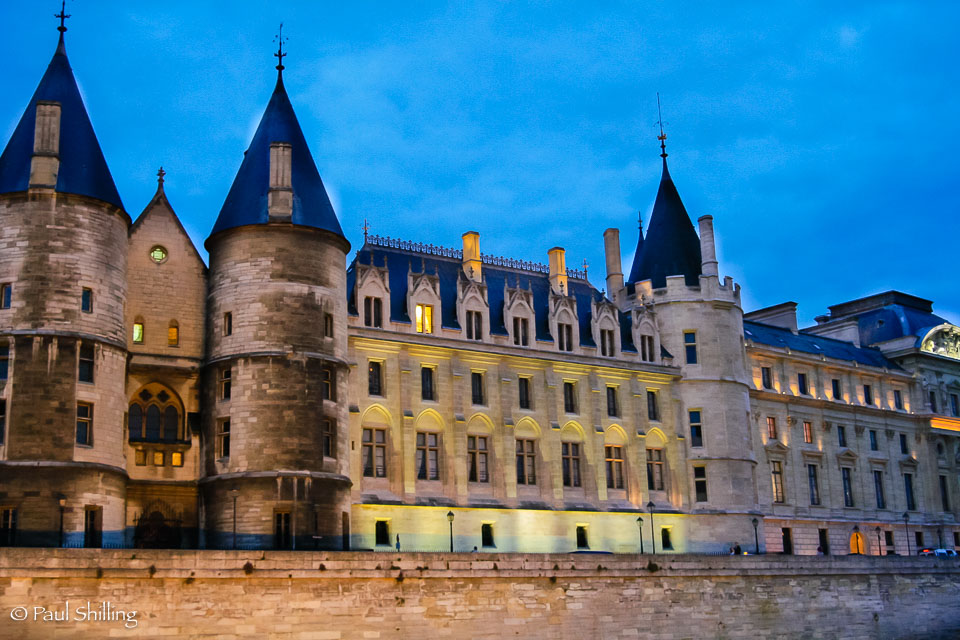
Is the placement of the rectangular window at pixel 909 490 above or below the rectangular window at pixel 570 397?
below

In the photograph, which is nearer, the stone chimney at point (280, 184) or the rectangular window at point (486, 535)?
the stone chimney at point (280, 184)

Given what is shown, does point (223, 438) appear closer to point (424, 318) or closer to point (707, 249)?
point (424, 318)

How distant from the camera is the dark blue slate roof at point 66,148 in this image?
44969 mm

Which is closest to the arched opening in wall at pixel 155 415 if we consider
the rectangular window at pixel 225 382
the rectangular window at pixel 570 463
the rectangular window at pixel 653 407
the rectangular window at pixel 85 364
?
the rectangular window at pixel 225 382

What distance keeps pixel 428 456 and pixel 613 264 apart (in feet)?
67.5

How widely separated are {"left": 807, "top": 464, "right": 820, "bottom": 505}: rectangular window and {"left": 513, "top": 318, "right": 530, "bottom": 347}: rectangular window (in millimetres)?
23134

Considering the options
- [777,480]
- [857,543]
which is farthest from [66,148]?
[857,543]

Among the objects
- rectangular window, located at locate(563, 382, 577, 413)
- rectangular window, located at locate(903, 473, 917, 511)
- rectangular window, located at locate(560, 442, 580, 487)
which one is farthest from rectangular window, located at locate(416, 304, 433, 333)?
rectangular window, located at locate(903, 473, 917, 511)

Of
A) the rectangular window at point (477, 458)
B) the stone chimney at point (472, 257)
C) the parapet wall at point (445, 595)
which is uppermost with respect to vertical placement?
the stone chimney at point (472, 257)

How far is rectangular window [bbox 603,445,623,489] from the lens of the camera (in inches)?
2421

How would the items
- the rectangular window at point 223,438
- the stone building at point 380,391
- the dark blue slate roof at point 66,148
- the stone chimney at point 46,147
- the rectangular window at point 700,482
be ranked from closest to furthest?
the stone building at point 380,391, the stone chimney at point 46,147, the dark blue slate roof at point 66,148, the rectangular window at point 223,438, the rectangular window at point 700,482

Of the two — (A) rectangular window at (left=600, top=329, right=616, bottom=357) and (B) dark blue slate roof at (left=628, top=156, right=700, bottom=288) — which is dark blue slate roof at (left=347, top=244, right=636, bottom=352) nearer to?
(A) rectangular window at (left=600, top=329, right=616, bottom=357)

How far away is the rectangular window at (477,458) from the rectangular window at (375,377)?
5.47 meters

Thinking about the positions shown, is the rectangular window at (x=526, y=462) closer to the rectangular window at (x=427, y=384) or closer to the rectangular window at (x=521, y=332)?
the rectangular window at (x=521, y=332)
